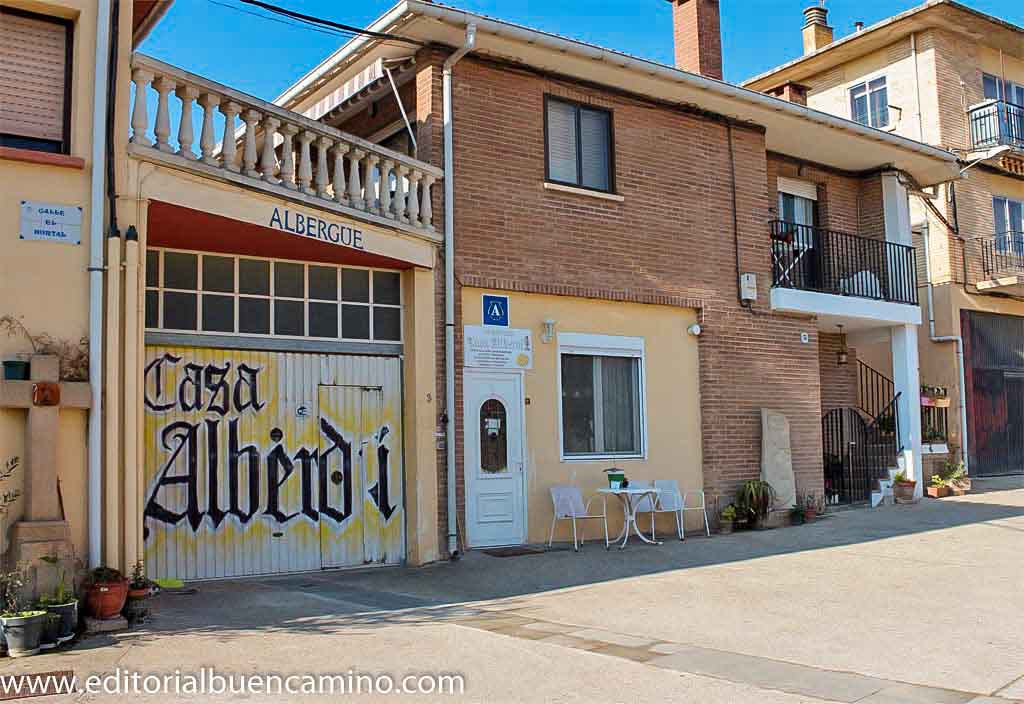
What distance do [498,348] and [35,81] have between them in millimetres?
5982

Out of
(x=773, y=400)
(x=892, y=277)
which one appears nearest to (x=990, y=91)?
(x=892, y=277)

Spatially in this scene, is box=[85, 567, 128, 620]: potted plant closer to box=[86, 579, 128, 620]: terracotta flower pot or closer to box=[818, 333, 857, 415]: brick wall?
box=[86, 579, 128, 620]: terracotta flower pot

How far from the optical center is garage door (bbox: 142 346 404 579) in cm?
1003

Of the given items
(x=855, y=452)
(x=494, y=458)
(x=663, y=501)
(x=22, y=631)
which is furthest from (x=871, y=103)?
(x=22, y=631)

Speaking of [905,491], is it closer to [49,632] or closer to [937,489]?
[937,489]

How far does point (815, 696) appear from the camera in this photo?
223 inches

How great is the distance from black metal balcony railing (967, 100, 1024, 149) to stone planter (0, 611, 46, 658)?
864 inches

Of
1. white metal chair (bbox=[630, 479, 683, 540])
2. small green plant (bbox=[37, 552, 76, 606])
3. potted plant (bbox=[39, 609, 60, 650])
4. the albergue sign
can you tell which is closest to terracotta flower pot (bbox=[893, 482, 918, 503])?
white metal chair (bbox=[630, 479, 683, 540])

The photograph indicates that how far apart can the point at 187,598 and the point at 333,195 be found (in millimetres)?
4442

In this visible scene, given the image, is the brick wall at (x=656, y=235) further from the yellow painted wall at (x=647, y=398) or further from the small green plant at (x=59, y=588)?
the small green plant at (x=59, y=588)

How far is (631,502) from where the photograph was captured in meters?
13.0

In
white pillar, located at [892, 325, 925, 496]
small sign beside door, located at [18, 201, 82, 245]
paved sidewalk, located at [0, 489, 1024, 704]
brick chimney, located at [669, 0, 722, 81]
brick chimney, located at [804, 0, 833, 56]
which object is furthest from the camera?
brick chimney, located at [804, 0, 833, 56]

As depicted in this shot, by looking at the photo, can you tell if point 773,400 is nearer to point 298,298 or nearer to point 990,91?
point 298,298

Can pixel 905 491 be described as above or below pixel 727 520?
above
